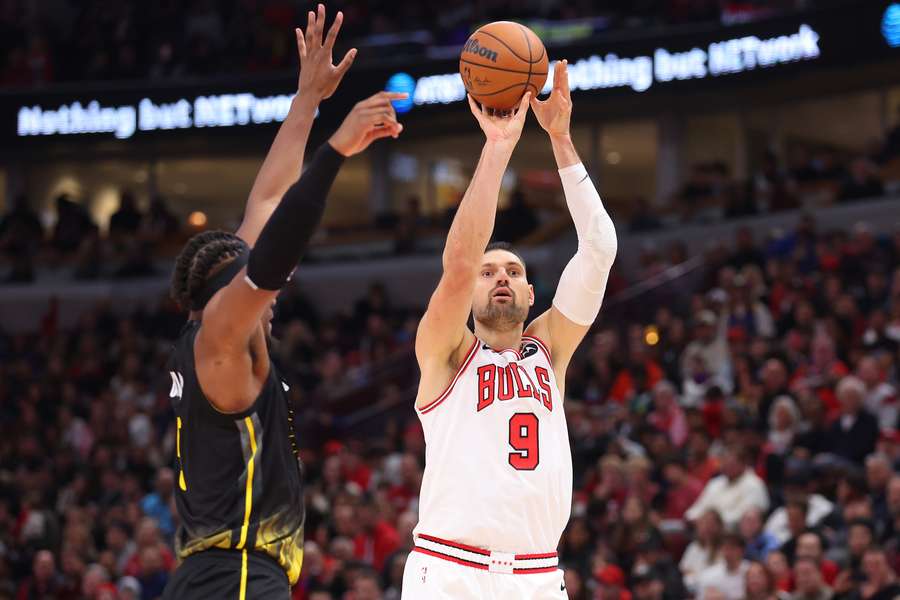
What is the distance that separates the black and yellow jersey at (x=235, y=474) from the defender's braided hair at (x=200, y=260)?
0.13 meters

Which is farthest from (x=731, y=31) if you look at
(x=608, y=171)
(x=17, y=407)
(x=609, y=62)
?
(x=17, y=407)

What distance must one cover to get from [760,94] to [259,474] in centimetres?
1958

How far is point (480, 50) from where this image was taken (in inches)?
245

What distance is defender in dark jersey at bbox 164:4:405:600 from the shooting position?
13.7ft

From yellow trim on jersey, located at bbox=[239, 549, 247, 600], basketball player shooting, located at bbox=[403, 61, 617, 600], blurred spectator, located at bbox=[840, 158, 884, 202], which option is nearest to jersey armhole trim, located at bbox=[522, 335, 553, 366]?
basketball player shooting, located at bbox=[403, 61, 617, 600]

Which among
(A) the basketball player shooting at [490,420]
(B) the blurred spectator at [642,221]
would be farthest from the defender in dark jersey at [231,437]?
(B) the blurred spectator at [642,221]

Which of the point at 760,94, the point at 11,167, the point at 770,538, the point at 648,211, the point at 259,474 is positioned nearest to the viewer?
the point at 259,474

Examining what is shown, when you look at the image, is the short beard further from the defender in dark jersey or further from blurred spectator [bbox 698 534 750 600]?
blurred spectator [bbox 698 534 750 600]

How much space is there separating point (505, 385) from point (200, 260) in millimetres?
1817

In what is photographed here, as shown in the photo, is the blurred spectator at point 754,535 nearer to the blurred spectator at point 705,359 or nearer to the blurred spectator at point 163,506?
the blurred spectator at point 705,359

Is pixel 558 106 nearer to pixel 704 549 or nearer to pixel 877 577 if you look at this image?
pixel 877 577

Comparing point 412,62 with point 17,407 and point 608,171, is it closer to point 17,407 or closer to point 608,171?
point 608,171

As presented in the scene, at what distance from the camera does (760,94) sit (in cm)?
2272

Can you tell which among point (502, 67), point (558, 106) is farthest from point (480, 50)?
point (558, 106)
